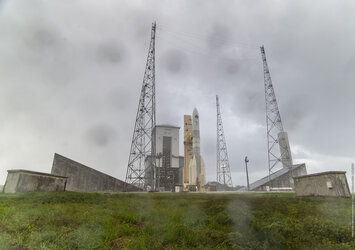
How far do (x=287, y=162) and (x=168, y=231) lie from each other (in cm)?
4812

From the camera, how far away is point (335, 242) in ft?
19.7

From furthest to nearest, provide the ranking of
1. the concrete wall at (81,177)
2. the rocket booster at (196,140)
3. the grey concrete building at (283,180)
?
1. the rocket booster at (196,140)
2. the grey concrete building at (283,180)
3. the concrete wall at (81,177)

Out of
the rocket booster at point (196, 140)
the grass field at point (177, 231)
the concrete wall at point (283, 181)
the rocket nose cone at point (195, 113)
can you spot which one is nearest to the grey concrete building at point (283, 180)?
the concrete wall at point (283, 181)

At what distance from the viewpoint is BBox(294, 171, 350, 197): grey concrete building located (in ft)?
48.6

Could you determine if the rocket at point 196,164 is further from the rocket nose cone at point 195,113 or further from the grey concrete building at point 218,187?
the grey concrete building at point 218,187

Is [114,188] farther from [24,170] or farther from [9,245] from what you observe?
[9,245]

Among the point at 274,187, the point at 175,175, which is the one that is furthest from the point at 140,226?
the point at 175,175

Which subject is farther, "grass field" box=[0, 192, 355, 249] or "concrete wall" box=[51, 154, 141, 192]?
"concrete wall" box=[51, 154, 141, 192]

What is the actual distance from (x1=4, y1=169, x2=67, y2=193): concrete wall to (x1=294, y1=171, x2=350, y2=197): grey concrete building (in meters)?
24.4

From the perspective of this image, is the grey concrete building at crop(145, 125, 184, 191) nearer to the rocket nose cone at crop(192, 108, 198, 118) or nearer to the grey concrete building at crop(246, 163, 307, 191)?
the rocket nose cone at crop(192, 108, 198, 118)

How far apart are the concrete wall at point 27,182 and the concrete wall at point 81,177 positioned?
31.5 ft

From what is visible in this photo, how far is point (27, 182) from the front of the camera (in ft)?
58.3

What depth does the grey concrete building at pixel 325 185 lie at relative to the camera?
1483 centimetres

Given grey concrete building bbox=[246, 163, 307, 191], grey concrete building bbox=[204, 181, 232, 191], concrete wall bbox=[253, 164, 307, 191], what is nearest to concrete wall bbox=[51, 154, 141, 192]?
grey concrete building bbox=[246, 163, 307, 191]
